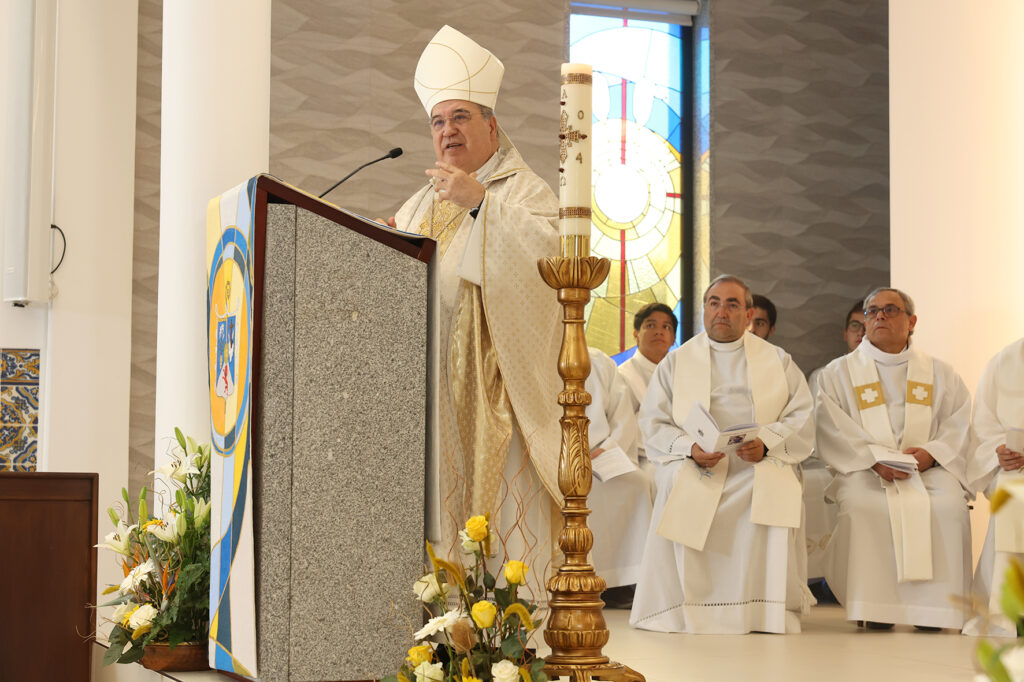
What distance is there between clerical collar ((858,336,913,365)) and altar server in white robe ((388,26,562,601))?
329cm

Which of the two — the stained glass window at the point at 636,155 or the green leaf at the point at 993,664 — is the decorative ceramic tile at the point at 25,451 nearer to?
the stained glass window at the point at 636,155

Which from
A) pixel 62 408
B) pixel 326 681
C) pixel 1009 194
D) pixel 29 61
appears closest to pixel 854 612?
pixel 1009 194

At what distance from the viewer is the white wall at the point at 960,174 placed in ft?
23.2

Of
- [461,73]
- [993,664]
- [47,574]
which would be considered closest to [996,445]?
[461,73]

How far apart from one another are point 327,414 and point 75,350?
403cm

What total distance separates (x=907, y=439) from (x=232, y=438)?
14.5ft

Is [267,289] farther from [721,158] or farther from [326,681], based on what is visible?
[721,158]

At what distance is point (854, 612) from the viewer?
19.8ft

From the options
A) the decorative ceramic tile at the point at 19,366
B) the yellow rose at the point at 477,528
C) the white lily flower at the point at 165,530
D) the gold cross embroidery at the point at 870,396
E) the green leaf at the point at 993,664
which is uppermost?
the decorative ceramic tile at the point at 19,366

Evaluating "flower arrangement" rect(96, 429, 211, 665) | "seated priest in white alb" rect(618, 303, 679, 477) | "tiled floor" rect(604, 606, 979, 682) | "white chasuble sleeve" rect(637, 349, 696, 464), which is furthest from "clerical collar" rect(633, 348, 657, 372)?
"flower arrangement" rect(96, 429, 211, 665)

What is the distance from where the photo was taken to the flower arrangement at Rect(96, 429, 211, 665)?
353 cm

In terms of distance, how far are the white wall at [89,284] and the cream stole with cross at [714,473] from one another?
10.1 ft

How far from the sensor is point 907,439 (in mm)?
6473

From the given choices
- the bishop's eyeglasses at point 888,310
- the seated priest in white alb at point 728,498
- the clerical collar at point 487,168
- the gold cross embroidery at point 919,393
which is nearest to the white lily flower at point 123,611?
the clerical collar at point 487,168
